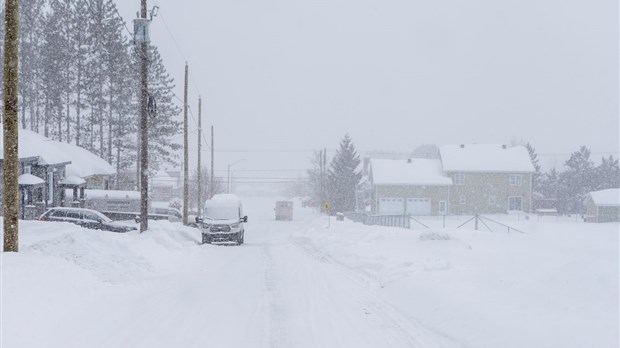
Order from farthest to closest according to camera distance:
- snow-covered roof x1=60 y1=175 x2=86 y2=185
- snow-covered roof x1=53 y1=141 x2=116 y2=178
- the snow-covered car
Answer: snow-covered roof x1=53 y1=141 x2=116 y2=178, snow-covered roof x1=60 y1=175 x2=86 y2=185, the snow-covered car

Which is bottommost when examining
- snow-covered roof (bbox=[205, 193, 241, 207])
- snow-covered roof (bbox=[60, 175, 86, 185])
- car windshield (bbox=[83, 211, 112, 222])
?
car windshield (bbox=[83, 211, 112, 222])

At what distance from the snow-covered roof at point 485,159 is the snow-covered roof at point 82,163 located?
129 ft

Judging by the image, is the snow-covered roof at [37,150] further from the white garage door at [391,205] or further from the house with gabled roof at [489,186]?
the house with gabled roof at [489,186]

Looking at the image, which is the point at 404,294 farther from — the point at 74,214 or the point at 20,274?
the point at 74,214

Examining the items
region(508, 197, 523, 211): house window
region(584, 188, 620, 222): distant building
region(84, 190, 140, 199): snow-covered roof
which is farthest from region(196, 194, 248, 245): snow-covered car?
region(584, 188, 620, 222): distant building

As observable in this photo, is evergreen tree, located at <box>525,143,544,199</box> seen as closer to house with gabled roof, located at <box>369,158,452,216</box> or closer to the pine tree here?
the pine tree

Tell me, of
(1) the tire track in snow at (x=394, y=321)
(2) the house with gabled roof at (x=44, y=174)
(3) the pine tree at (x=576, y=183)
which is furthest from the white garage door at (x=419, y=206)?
(1) the tire track in snow at (x=394, y=321)

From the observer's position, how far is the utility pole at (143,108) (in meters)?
23.6

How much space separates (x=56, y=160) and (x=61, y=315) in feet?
90.6

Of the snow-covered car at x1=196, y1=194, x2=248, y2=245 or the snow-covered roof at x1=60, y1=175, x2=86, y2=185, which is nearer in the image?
the snow-covered car at x1=196, y1=194, x2=248, y2=245

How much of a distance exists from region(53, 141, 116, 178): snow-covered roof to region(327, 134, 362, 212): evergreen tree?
35.4m

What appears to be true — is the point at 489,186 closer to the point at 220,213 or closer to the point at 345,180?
the point at 345,180

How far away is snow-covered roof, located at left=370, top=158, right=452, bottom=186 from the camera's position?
70250 mm

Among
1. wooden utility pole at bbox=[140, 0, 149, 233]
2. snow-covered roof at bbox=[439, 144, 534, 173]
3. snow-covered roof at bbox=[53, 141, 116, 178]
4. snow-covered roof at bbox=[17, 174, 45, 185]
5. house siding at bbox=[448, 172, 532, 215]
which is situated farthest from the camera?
house siding at bbox=[448, 172, 532, 215]
